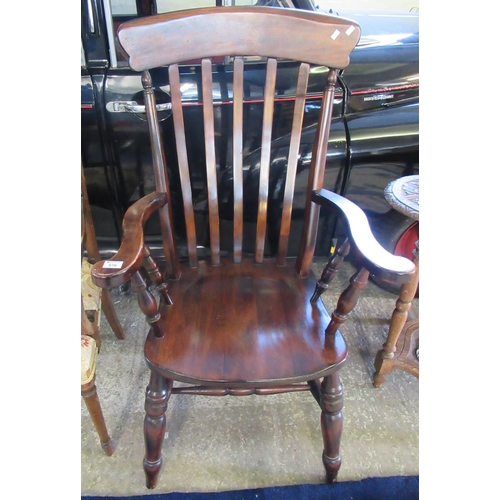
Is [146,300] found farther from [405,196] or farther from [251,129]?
[251,129]

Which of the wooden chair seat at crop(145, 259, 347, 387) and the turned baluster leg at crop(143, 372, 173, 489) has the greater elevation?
the wooden chair seat at crop(145, 259, 347, 387)

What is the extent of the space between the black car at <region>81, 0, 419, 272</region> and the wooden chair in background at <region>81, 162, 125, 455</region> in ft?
1.09

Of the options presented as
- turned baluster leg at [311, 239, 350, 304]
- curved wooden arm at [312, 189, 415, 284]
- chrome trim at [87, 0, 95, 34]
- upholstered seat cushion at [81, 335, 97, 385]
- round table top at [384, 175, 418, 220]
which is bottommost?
upholstered seat cushion at [81, 335, 97, 385]

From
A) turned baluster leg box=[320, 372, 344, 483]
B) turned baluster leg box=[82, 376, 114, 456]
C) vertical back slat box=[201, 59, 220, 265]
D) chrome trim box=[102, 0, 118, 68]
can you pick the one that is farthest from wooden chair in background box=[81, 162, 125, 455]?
turned baluster leg box=[320, 372, 344, 483]

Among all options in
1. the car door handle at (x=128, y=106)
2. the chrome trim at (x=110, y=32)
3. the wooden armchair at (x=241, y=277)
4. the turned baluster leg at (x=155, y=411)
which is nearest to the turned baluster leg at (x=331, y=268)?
the wooden armchair at (x=241, y=277)

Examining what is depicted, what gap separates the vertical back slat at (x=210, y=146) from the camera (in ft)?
3.03

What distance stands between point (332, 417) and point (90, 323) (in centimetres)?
77

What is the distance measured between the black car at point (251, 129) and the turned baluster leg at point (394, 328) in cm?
42

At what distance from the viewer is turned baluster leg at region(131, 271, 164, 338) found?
75 cm

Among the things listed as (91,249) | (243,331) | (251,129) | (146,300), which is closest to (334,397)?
(243,331)

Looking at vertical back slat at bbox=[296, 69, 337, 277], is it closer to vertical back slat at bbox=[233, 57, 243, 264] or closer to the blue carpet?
vertical back slat at bbox=[233, 57, 243, 264]

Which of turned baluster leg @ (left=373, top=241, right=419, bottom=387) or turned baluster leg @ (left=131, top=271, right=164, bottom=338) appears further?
turned baluster leg @ (left=373, top=241, right=419, bottom=387)

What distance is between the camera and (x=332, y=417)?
0.93 metres
